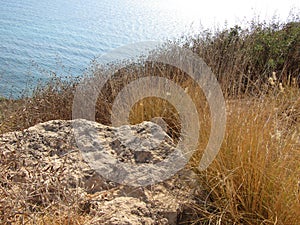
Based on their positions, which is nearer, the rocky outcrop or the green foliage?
the rocky outcrop

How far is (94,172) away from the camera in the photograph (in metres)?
1.99

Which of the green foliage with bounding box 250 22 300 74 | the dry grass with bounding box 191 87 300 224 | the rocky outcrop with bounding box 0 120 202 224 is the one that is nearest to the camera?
the rocky outcrop with bounding box 0 120 202 224

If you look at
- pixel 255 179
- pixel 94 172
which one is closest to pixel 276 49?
pixel 255 179

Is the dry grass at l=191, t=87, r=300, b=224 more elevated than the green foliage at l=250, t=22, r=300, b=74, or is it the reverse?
the green foliage at l=250, t=22, r=300, b=74

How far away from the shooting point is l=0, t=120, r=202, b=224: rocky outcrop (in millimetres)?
1643

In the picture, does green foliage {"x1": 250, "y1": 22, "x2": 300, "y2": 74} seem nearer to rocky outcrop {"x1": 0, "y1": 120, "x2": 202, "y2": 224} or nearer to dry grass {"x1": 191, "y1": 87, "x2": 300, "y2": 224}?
dry grass {"x1": 191, "y1": 87, "x2": 300, "y2": 224}

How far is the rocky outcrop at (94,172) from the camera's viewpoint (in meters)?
1.64

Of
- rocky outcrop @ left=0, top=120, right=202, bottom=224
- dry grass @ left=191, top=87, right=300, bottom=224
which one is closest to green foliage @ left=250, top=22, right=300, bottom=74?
dry grass @ left=191, top=87, right=300, bottom=224

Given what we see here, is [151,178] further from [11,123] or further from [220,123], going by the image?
[11,123]

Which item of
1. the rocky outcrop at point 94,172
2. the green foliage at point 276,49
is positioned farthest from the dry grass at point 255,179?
the green foliage at point 276,49

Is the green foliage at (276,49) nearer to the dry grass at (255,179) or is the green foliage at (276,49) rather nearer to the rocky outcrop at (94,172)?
the dry grass at (255,179)

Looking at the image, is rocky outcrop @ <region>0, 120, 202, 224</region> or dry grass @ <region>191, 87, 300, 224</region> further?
dry grass @ <region>191, 87, 300, 224</region>

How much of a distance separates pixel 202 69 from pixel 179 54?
86 cm

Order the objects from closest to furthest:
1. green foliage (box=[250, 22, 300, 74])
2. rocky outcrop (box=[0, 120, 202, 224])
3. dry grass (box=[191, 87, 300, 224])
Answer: rocky outcrop (box=[0, 120, 202, 224]) → dry grass (box=[191, 87, 300, 224]) → green foliage (box=[250, 22, 300, 74])
